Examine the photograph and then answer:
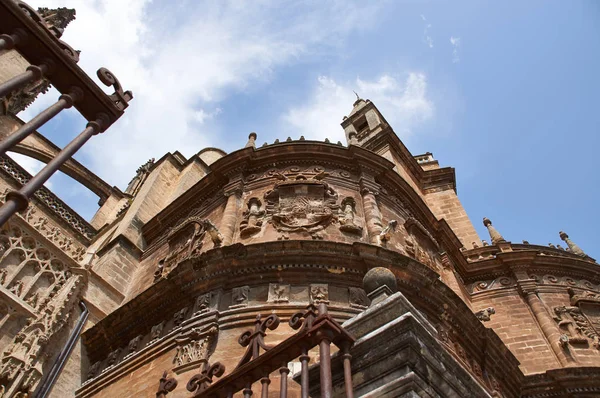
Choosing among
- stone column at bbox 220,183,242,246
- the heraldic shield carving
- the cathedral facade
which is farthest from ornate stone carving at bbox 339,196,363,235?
stone column at bbox 220,183,242,246

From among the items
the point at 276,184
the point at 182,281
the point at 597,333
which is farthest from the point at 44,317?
the point at 597,333

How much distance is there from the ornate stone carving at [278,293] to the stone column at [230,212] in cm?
171

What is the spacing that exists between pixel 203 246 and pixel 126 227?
3.83 m

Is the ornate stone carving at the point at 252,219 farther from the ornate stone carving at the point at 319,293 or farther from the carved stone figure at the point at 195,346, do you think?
the carved stone figure at the point at 195,346

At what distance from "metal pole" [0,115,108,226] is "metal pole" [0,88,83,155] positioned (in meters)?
0.31

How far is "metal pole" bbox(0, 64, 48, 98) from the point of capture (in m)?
4.58

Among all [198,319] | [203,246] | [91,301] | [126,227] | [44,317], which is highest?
[126,227]

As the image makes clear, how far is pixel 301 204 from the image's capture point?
10.3 metres

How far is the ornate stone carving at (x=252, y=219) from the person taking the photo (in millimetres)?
9801

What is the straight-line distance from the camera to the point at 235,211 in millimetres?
10633

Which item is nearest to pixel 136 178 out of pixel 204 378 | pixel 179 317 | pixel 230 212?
pixel 230 212

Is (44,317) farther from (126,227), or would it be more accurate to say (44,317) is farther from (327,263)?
(327,263)

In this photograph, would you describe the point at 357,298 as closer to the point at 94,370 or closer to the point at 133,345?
the point at 133,345

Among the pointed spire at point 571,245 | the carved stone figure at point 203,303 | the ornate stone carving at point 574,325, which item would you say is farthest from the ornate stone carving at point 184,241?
the pointed spire at point 571,245
